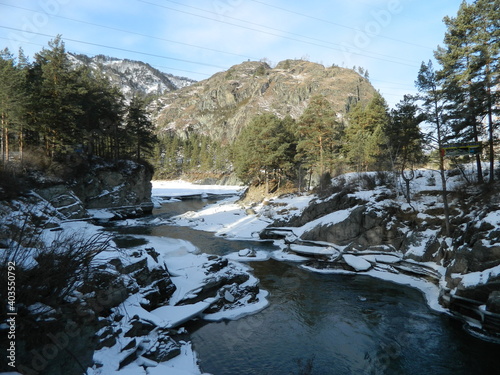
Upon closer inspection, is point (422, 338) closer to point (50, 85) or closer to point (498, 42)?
point (498, 42)

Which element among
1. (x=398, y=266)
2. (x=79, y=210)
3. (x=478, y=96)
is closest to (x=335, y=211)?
(x=398, y=266)

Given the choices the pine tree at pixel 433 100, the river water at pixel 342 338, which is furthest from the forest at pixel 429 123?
the river water at pixel 342 338

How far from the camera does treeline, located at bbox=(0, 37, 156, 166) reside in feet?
82.8

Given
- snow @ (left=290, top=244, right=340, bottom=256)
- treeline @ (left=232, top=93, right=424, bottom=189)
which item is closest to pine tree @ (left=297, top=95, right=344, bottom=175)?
treeline @ (left=232, top=93, right=424, bottom=189)

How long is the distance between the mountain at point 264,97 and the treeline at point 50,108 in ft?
318

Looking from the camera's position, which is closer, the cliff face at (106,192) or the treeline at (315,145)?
the cliff face at (106,192)

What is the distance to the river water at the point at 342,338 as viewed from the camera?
8.73 m

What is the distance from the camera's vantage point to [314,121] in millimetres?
39969

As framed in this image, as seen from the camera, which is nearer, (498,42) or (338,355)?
(338,355)

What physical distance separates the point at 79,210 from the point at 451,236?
32.1m

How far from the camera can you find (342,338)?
10359mm

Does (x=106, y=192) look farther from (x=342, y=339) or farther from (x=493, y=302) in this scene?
(x=493, y=302)

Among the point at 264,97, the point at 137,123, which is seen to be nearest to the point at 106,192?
the point at 137,123

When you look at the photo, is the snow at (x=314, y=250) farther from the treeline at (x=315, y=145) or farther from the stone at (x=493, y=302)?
the treeline at (x=315, y=145)
